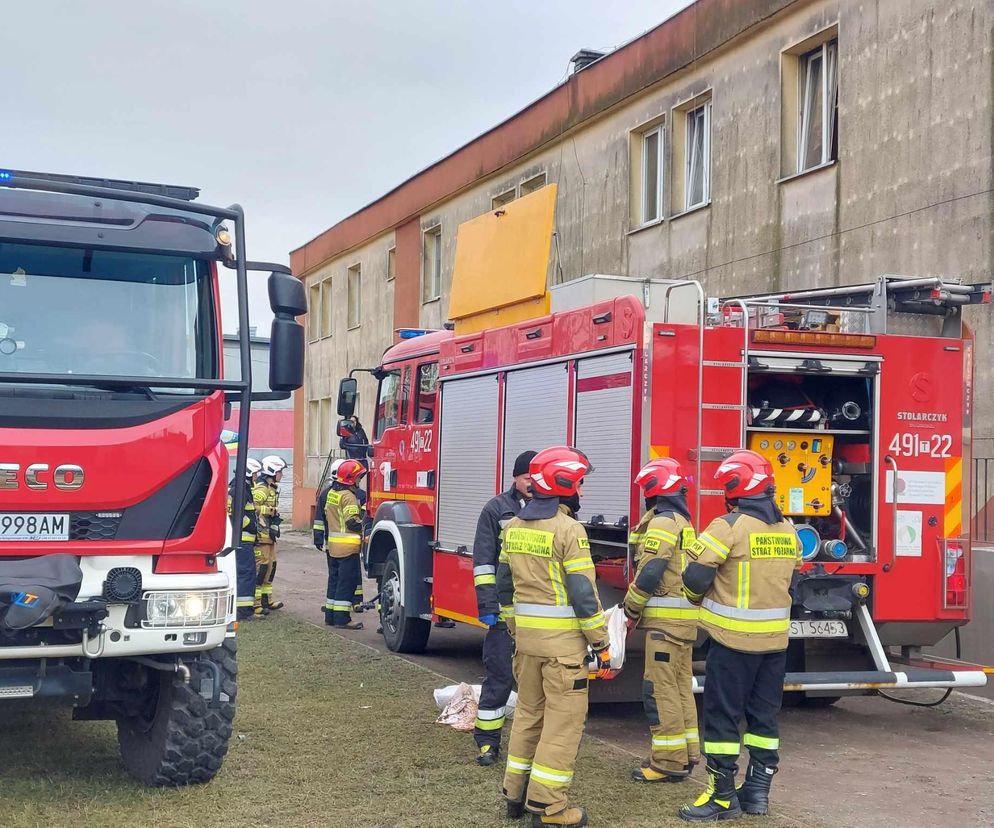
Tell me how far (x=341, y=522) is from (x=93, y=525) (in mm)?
7157

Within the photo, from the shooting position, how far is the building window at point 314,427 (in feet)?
100

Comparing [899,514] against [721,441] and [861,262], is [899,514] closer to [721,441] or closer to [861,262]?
[721,441]

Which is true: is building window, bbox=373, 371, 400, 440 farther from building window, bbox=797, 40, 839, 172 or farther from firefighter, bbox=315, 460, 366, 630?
building window, bbox=797, 40, 839, 172

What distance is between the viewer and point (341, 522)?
42.2ft

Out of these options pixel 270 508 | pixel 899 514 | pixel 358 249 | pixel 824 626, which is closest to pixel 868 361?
pixel 899 514

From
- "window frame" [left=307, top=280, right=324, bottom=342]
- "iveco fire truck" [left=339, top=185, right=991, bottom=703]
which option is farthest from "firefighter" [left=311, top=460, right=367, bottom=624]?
"window frame" [left=307, top=280, right=324, bottom=342]

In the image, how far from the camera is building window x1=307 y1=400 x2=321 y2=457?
3050cm

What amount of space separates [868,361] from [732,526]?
2.39 metres

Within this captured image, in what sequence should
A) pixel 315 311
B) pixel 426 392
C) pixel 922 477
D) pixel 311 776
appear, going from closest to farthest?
pixel 311 776
pixel 922 477
pixel 426 392
pixel 315 311

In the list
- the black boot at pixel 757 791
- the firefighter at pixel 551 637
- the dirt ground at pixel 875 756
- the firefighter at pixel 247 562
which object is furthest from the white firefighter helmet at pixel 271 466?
the black boot at pixel 757 791

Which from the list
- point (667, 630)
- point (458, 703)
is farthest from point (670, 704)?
point (458, 703)

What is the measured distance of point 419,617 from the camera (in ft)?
35.5

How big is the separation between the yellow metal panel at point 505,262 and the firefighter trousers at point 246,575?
3821 mm

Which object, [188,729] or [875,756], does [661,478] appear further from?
[188,729]
